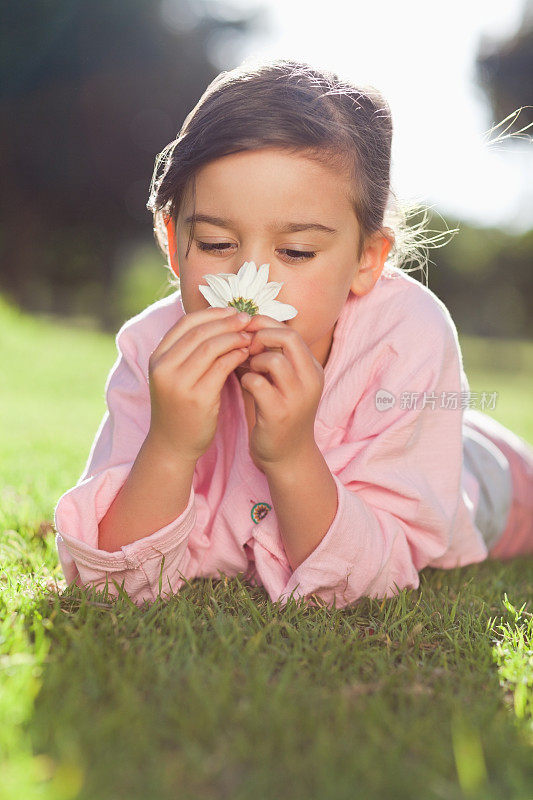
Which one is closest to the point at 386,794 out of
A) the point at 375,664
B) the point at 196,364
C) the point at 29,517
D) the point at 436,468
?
the point at 375,664

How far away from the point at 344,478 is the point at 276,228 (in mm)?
848

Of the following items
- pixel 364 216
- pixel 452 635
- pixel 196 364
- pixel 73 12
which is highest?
pixel 73 12

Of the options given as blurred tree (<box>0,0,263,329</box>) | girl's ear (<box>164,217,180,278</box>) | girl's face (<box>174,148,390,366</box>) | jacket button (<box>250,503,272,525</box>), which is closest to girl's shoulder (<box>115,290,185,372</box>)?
girl's ear (<box>164,217,180,278</box>)

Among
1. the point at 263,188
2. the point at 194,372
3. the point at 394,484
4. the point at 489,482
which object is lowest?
the point at 489,482

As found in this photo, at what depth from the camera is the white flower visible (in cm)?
224

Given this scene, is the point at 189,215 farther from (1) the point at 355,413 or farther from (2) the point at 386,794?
(2) the point at 386,794

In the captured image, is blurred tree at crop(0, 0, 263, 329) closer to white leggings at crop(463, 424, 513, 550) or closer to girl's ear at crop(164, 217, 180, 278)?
white leggings at crop(463, 424, 513, 550)

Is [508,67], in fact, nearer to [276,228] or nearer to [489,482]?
[489,482]

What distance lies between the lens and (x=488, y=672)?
184 centimetres

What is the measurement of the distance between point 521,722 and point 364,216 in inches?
66.3

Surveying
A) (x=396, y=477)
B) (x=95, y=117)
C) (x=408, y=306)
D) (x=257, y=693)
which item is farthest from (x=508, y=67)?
(x=257, y=693)

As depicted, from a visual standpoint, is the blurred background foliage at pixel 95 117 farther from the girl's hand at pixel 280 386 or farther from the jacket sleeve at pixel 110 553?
the girl's hand at pixel 280 386

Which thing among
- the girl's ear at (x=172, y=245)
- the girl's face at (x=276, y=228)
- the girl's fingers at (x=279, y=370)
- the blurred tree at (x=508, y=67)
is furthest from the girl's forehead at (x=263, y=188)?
the blurred tree at (x=508, y=67)

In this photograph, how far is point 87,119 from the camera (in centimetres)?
2233
